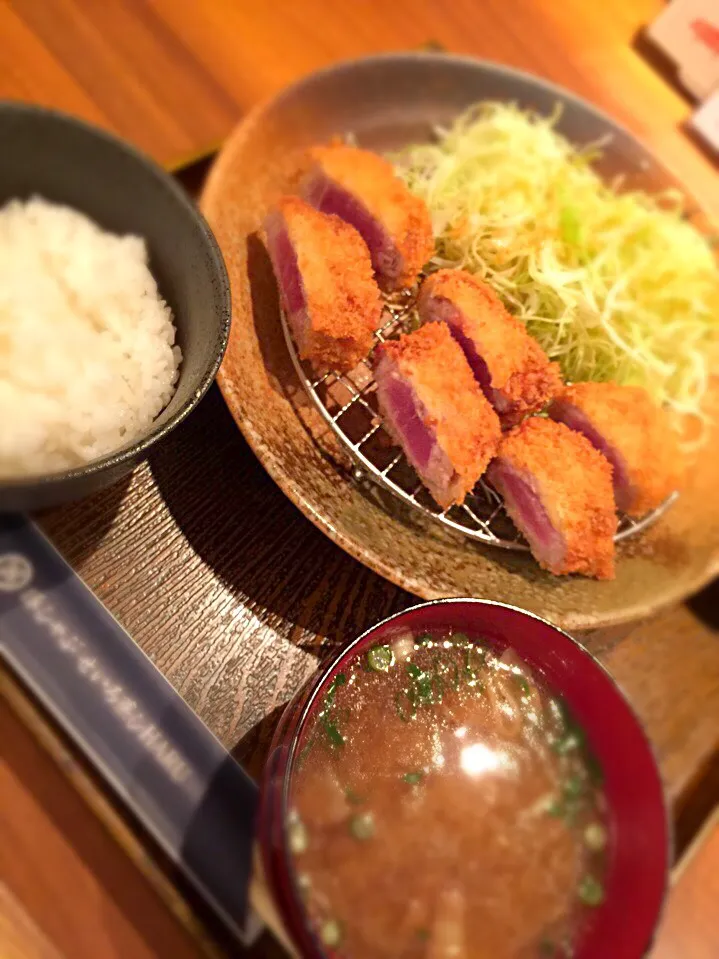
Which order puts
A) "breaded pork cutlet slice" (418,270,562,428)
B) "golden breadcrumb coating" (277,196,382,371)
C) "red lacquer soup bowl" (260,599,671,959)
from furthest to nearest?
"breaded pork cutlet slice" (418,270,562,428) → "golden breadcrumb coating" (277,196,382,371) → "red lacquer soup bowl" (260,599,671,959)

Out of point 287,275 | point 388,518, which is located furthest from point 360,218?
point 388,518

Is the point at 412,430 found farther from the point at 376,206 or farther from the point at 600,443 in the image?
the point at 376,206

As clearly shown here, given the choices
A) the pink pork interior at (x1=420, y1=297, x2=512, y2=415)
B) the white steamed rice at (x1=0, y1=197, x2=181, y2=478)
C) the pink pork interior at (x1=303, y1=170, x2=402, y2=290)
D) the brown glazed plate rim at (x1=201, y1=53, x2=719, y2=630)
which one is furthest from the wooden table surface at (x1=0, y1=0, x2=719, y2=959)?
the pink pork interior at (x1=420, y1=297, x2=512, y2=415)

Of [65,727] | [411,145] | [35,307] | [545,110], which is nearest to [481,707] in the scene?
[65,727]

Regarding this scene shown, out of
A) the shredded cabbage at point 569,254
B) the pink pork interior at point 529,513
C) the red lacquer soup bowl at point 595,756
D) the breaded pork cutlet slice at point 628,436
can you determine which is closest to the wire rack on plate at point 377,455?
the pink pork interior at point 529,513

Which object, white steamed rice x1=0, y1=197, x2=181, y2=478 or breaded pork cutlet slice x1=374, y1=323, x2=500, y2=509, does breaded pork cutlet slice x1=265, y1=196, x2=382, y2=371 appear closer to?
breaded pork cutlet slice x1=374, y1=323, x2=500, y2=509

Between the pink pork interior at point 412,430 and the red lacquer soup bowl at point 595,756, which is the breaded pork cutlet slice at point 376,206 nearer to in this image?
the pink pork interior at point 412,430
